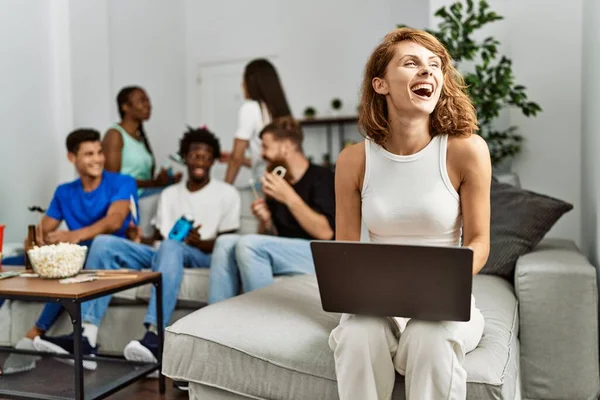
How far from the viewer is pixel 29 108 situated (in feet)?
13.0

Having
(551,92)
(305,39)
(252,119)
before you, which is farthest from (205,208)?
(305,39)

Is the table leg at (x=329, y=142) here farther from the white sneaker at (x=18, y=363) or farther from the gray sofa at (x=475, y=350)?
the white sneaker at (x=18, y=363)

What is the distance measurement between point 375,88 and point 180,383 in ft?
4.54

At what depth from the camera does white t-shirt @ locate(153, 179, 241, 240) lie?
3.42 metres

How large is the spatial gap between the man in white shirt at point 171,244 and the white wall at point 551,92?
1605 mm

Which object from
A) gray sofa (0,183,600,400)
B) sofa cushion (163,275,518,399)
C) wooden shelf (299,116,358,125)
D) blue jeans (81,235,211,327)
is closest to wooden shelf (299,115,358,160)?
wooden shelf (299,116,358,125)

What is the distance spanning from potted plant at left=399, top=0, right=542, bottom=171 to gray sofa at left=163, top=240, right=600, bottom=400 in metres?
0.94

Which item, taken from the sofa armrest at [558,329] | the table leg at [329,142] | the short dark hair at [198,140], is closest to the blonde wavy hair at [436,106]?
the sofa armrest at [558,329]

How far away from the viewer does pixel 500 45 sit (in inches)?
137

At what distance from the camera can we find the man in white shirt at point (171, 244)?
2.78 metres

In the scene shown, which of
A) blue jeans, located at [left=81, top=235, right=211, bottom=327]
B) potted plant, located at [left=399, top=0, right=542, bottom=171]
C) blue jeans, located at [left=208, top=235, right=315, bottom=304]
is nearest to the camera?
blue jeans, located at [left=208, top=235, right=315, bottom=304]

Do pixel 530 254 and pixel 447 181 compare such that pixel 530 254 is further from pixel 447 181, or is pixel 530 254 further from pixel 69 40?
pixel 69 40

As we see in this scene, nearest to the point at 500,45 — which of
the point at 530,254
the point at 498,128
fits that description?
the point at 498,128

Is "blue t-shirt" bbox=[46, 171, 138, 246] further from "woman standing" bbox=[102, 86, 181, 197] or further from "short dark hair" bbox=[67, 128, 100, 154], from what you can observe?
"woman standing" bbox=[102, 86, 181, 197]
